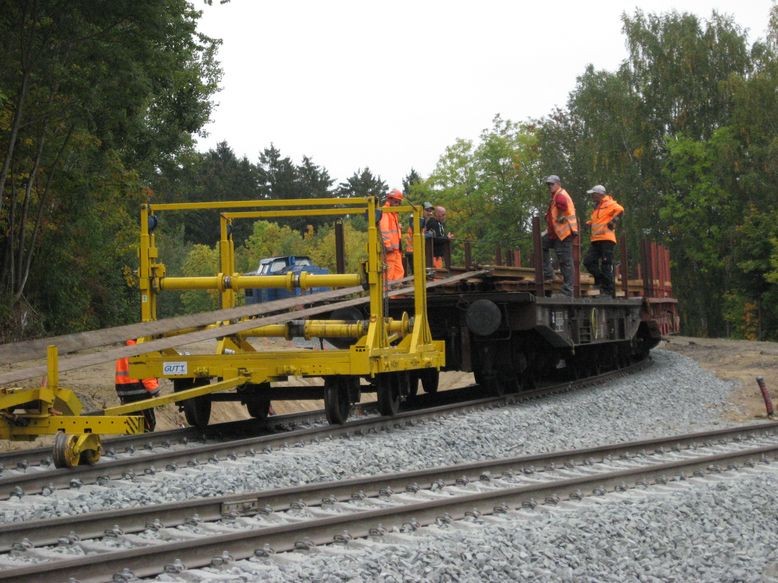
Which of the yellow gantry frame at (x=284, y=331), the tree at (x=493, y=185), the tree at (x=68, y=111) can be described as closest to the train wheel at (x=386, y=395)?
the yellow gantry frame at (x=284, y=331)

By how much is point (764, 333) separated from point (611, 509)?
42784 mm

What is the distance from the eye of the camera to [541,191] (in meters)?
64.8

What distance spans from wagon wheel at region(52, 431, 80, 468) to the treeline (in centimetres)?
954

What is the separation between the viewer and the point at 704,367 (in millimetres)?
20359

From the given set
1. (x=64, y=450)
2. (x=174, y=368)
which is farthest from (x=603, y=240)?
(x=64, y=450)

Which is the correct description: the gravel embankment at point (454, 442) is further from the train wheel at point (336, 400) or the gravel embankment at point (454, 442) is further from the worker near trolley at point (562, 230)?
the worker near trolley at point (562, 230)

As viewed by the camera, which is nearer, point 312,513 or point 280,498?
point 312,513

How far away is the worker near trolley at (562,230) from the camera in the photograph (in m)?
14.2

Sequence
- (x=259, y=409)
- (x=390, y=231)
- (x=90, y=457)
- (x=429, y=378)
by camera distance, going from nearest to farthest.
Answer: (x=90, y=457) → (x=259, y=409) → (x=390, y=231) → (x=429, y=378)

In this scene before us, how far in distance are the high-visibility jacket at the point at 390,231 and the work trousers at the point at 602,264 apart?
3762 millimetres

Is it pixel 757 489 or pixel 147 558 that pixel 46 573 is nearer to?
Answer: pixel 147 558

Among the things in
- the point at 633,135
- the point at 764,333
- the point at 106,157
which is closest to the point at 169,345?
the point at 106,157

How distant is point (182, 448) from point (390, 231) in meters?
4.47

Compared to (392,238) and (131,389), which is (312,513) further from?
(392,238)
